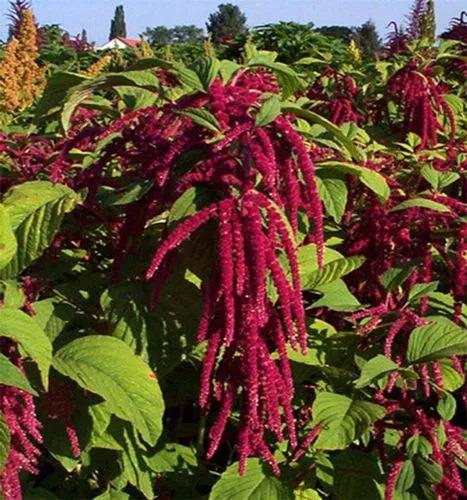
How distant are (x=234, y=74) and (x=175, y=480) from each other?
744mm

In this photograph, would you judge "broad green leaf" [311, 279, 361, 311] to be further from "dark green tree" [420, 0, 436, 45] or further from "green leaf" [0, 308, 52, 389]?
"dark green tree" [420, 0, 436, 45]

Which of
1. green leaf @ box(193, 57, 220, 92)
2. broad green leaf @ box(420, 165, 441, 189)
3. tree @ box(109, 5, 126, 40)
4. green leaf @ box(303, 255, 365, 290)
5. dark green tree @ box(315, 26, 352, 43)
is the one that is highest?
tree @ box(109, 5, 126, 40)

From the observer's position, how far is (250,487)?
148cm

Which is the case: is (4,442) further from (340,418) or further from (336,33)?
(336,33)

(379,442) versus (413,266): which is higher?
(413,266)

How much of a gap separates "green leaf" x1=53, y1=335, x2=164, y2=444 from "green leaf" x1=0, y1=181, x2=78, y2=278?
17cm

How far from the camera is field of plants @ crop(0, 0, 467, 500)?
47.0 inches

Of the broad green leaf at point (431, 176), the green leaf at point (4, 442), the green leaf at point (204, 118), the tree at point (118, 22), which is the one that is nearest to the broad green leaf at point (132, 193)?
the green leaf at point (204, 118)

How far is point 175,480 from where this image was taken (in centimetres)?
162

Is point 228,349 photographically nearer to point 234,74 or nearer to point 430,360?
point 430,360

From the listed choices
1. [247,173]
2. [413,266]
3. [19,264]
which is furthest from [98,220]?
[413,266]

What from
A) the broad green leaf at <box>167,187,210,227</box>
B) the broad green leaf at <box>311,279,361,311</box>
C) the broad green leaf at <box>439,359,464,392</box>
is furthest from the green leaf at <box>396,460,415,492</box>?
the broad green leaf at <box>167,187,210,227</box>

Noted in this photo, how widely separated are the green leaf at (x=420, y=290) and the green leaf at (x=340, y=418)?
21 centimetres

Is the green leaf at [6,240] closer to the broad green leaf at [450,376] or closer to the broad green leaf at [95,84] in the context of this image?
the broad green leaf at [95,84]
